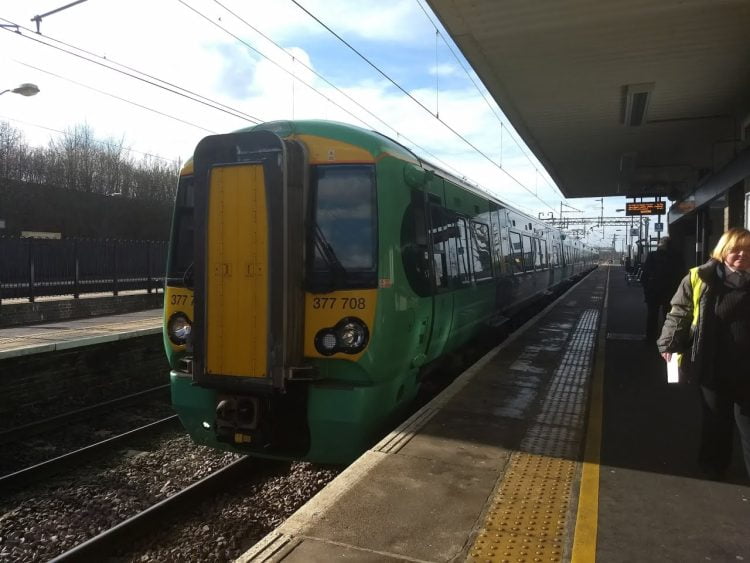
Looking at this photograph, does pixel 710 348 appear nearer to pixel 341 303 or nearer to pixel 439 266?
pixel 341 303

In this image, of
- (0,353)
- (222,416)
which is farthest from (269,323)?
(0,353)

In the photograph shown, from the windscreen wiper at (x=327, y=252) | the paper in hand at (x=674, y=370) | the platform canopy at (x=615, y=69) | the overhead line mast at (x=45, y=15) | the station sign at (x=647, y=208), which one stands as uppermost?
the overhead line mast at (x=45, y=15)

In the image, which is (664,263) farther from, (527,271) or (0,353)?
(0,353)

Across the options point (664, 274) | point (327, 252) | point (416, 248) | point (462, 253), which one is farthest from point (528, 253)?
point (327, 252)

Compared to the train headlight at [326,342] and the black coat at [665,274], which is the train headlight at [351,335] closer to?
the train headlight at [326,342]

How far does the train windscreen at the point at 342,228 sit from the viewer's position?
15.0 ft

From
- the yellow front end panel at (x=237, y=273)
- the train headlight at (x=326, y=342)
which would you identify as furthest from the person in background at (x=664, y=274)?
the yellow front end panel at (x=237, y=273)

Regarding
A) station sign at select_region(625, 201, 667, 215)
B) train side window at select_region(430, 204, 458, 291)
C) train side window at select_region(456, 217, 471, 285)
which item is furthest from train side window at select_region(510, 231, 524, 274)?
station sign at select_region(625, 201, 667, 215)

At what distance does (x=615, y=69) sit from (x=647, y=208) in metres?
14.8

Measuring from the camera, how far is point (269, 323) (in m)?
4.37

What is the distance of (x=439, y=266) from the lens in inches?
232

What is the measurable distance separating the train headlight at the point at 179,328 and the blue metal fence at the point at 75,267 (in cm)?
1140

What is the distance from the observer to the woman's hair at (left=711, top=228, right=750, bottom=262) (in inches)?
140

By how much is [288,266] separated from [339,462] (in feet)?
5.26
